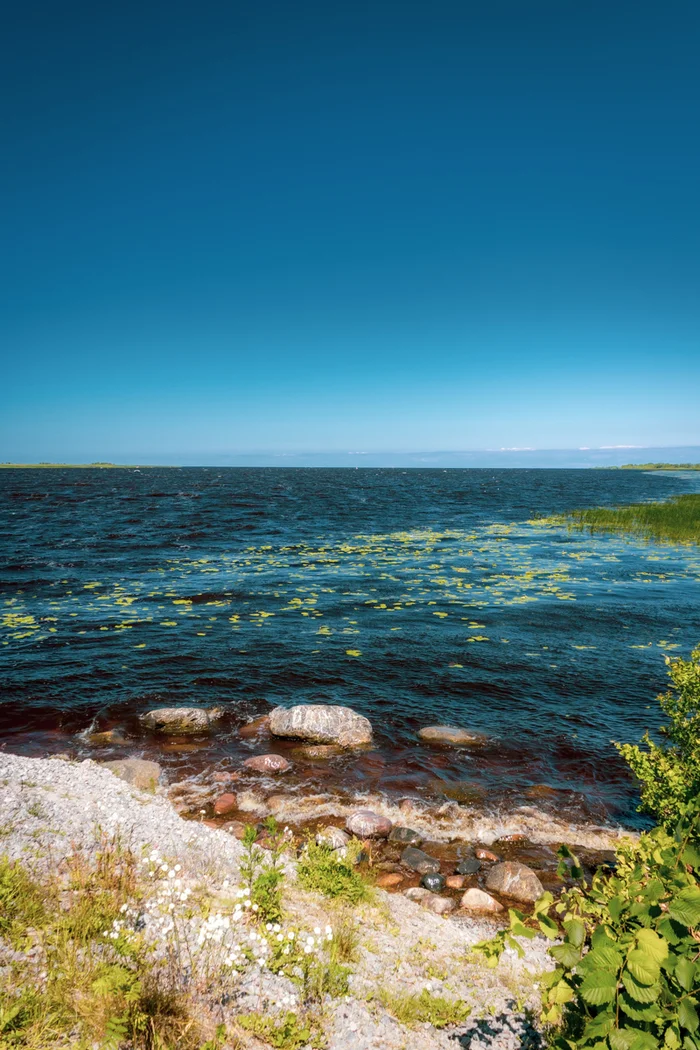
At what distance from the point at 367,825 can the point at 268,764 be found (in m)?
2.96

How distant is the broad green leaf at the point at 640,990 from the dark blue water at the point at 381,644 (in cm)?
832

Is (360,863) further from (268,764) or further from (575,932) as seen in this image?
(575,932)

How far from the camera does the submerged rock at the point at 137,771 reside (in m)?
10.4

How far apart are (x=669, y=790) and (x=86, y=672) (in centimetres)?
1515

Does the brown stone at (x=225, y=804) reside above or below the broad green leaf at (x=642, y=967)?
below

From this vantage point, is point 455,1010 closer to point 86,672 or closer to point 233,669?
point 233,669

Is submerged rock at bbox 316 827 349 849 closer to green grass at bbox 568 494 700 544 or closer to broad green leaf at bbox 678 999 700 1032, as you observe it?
broad green leaf at bbox 678 999 700 1032

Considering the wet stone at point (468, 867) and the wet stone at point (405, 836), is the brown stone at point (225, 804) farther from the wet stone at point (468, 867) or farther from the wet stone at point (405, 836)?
the wet stone at point (468, 867)

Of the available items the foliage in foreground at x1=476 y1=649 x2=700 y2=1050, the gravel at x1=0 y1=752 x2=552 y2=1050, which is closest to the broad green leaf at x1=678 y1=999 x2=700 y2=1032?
the foliage in foreground at x1=476 y1=649 x2=700 y2=1050

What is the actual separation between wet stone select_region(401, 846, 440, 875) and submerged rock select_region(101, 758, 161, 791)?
4.94 metres

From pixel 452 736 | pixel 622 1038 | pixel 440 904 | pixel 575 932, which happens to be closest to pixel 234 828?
pixel 440 904

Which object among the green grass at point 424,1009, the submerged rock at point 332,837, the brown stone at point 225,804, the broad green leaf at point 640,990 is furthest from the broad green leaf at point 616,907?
the brown stone at point 225,804

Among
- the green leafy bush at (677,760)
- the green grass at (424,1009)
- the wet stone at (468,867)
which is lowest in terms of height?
the wet stone at (468,867)

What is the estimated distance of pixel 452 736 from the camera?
12.7 metres
